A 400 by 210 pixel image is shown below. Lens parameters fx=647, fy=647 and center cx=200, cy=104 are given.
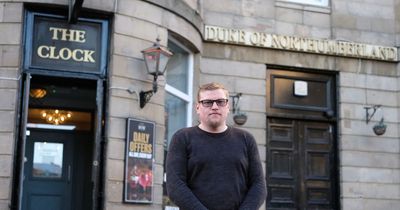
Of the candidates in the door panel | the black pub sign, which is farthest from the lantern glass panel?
the door panel

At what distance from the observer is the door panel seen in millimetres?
10273

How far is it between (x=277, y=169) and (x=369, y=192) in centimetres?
173

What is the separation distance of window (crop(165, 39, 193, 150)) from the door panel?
73.6 inches

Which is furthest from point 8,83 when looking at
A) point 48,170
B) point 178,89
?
point 178,89

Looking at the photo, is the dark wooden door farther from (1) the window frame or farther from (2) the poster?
(2) the poster

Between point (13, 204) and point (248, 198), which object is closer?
point (248, 198)

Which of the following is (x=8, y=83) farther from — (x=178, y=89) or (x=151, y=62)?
(x=178, y=89)

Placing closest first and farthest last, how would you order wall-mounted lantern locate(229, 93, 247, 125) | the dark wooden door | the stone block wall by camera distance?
the stone block wall < wall-mounted lantern locate(229, 93, 247, 125) < the dark wooden door

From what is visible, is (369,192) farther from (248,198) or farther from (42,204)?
(248,198)

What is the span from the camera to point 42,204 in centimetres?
1028

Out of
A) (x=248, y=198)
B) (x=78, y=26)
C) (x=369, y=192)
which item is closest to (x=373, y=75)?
(x=369, y=192)

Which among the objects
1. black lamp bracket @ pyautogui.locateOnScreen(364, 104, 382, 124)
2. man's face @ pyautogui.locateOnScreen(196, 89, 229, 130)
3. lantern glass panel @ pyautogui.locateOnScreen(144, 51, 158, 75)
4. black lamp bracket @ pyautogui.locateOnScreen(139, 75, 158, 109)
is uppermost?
lantern glass panel @ pyautogui.locateOnScreen(144, 51, 158, 75)

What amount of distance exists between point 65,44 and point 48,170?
9.09ft

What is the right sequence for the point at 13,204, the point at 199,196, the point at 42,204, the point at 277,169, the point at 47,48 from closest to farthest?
the point at 199,196
the point at 13,204
the point at 47,48
the point at 42,204
the point at 277,169
